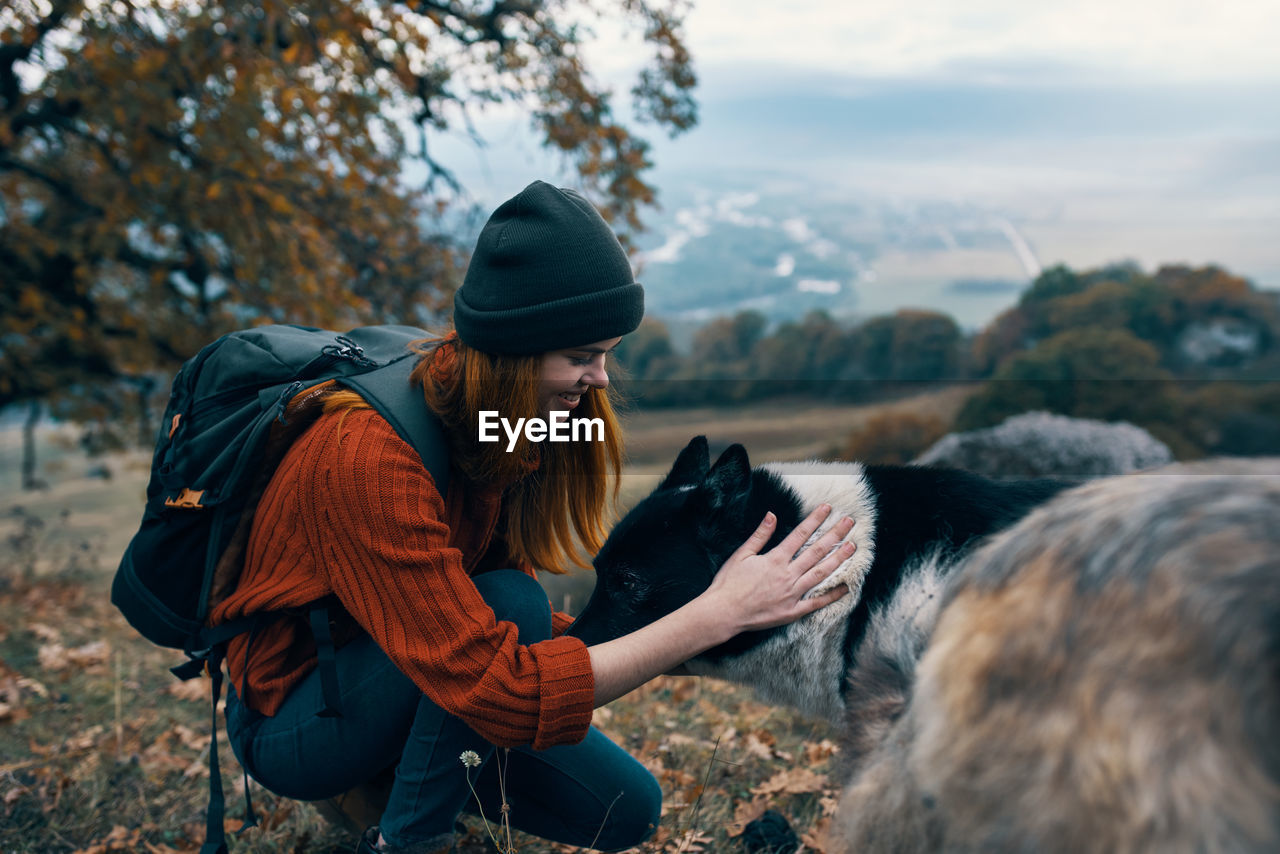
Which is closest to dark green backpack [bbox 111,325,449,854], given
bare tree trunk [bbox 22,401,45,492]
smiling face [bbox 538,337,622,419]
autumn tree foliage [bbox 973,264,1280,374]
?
smiling face [bbox 538,337,622,419]

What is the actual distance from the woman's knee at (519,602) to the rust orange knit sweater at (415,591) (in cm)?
29

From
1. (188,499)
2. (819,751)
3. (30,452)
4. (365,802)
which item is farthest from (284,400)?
(30,452)

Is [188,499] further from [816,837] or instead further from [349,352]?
[816,837]

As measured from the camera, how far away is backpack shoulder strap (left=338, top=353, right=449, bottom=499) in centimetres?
212

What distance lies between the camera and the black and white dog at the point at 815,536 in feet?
7.43

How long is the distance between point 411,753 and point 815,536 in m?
1.23

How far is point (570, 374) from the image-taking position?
87.4 inches

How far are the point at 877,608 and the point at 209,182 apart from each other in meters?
6.21

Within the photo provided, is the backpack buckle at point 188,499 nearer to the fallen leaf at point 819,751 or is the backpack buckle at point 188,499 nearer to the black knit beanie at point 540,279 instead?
the black knit beanie at point 540,279

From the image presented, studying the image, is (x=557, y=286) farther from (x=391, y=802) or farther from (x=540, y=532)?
(x=391, y=802)

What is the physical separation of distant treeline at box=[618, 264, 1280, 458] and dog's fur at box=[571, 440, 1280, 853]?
223 inches

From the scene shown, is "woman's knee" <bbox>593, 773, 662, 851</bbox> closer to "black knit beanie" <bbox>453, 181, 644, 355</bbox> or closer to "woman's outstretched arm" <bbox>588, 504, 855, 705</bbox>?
"woman's outstretched arm" <bbox>588, 504, 855, 705</bbox>

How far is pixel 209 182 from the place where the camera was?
21.2ft

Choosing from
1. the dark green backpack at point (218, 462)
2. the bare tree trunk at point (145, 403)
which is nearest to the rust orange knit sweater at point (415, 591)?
the dark green backpack at point (218, 462)
